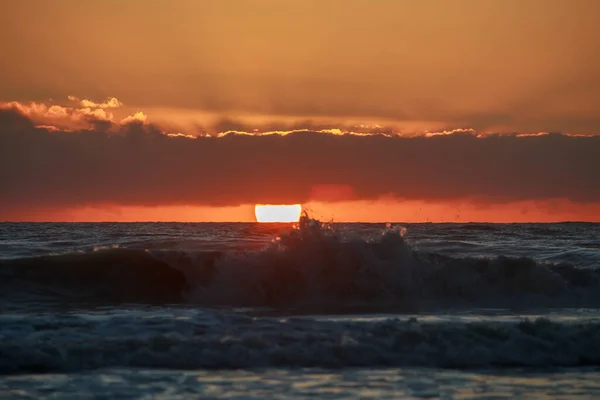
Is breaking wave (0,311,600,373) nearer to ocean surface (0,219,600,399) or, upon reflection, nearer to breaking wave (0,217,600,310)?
ocean surface (0,219,600,399)

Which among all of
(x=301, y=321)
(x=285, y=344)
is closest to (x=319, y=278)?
(x=301, y=321)

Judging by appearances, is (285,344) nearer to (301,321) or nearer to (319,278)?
(301,321)

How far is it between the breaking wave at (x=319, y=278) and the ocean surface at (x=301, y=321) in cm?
5

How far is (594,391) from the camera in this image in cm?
1002

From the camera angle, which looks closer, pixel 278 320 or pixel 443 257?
pixel 278 320

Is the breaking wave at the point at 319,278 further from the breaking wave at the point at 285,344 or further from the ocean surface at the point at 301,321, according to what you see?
the breaking wave at the point at 285,344

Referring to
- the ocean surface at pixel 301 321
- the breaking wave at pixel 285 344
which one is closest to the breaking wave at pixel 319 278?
the ocean surface at pixel 301 321

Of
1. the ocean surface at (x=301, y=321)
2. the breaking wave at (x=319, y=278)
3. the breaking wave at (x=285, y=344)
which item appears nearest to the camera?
the ocean surface at (x=301, y=321)

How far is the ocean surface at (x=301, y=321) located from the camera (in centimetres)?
1034

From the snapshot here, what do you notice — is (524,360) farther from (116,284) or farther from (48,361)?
(116,284)

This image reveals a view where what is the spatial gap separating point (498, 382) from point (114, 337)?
6126 mm

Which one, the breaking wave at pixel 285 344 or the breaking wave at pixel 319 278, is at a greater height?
the breaking wave at pixel 319 278

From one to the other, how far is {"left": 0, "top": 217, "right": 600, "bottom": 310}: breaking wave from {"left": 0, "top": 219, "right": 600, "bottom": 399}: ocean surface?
5 cm

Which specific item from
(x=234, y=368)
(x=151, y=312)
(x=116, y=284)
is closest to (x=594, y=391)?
(x=234, y=368)
